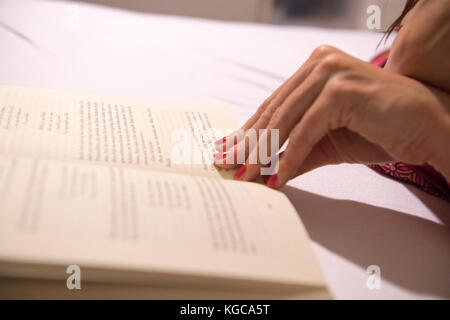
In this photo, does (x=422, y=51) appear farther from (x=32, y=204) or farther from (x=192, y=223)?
(x=32, y=204)

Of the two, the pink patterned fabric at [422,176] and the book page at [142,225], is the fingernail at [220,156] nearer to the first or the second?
the book page at [142,225]

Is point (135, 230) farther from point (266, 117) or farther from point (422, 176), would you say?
point (422, 176)

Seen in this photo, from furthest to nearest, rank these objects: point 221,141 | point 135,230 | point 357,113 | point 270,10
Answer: point 270,10 → point 221,141 → point 357,113 → point 135,230

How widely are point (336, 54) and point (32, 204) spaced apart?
15.1 inches

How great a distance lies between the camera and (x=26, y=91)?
65cm

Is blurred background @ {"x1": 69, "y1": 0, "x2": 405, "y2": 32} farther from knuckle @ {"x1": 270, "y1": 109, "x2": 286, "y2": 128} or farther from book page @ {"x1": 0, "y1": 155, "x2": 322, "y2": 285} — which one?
book page @ {"x1": 0, "y1": 155, "x2": 322, "y2": 285}

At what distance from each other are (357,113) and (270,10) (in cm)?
184

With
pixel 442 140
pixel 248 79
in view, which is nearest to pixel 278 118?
pixel 442 140

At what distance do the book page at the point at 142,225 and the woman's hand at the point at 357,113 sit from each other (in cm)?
10

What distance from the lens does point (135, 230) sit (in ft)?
1.28

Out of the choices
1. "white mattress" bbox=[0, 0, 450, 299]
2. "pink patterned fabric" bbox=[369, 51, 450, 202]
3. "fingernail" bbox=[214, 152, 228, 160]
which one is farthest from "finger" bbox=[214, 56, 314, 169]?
"pink patterned fabric" bbox=[369, 51, 450, 202]

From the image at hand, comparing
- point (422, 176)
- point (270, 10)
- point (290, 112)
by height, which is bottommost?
point (422, 176)

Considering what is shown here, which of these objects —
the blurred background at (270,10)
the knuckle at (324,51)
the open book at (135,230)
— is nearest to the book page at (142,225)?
the open book at (135,230)

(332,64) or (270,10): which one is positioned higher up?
(270,10)
